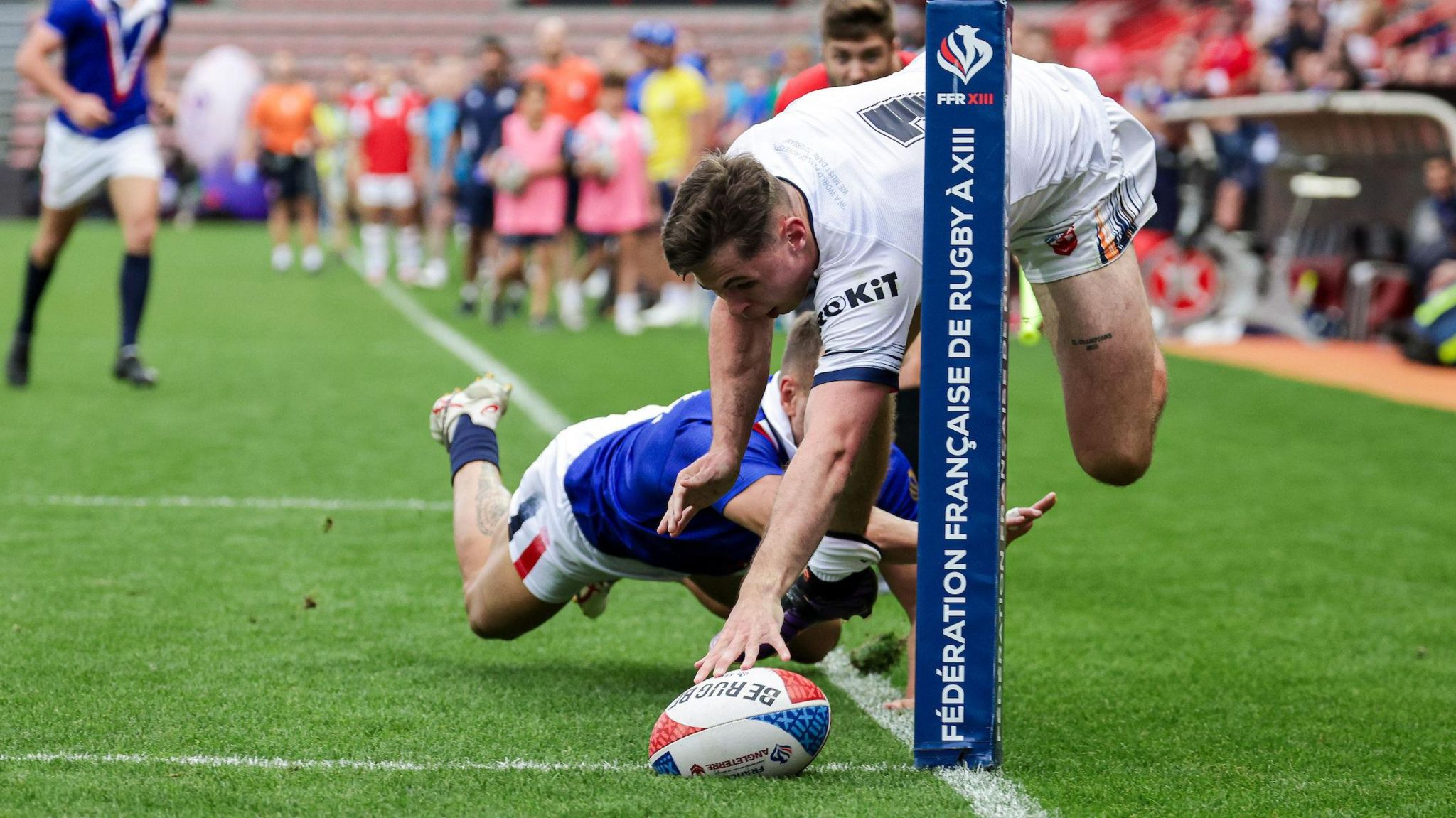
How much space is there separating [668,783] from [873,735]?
0.69 m

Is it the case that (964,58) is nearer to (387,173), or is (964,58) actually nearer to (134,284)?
(134,284)

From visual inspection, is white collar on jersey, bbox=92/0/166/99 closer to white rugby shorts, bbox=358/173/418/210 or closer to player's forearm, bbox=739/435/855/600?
player's forearm, bbox=739/435/855/600

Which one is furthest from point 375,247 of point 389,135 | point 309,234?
point 309,234

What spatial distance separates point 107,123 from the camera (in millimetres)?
8914

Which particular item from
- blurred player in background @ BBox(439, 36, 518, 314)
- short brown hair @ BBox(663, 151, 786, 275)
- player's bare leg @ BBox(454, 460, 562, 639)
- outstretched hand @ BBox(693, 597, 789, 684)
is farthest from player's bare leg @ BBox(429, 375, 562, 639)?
blurred player in background @ BBox(439, 36, 518, 314)

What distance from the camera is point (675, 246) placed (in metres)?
3.37

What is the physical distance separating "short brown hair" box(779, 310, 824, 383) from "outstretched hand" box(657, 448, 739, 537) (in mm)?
492

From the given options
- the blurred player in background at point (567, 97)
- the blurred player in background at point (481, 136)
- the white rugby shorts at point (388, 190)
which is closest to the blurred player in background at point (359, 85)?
the white rugby shorts at point (388, 190)

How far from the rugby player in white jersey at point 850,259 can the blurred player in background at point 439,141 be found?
15.6 metres

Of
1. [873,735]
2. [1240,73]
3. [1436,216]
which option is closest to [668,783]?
[873,735]

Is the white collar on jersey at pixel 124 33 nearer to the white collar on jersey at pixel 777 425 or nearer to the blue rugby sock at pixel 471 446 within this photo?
the blue rugby sock at pixel 471 446

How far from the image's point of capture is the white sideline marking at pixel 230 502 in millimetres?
6641

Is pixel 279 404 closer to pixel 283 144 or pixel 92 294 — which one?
pixel 92 294

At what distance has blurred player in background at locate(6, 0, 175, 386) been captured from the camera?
357 inches
